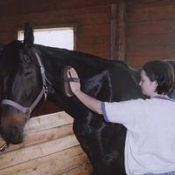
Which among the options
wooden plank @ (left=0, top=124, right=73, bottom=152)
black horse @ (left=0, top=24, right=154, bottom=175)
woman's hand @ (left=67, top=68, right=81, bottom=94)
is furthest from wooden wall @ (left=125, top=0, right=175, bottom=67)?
woman's hand @ (left=67, top=68, right=81, bottom=94)

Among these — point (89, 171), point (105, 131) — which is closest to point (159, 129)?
point (105, 131)

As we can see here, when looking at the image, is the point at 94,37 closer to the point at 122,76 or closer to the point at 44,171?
the point at 44,171

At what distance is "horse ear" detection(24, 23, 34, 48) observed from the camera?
1.43m

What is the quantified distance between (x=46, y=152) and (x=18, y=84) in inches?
48.9

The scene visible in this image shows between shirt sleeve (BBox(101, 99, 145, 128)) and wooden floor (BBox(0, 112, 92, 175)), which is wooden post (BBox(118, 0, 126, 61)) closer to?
wooden floor (BBox(0, 112, 92, 175))

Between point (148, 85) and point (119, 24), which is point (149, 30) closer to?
point (119, 24)

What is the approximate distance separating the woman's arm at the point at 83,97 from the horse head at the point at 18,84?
0.50ft

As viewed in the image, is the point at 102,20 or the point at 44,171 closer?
the point at 44,171

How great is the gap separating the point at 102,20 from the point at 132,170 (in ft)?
12.8

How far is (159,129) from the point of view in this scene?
1267 millimetres

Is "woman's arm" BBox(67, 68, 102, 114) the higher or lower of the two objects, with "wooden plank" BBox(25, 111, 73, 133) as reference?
higher

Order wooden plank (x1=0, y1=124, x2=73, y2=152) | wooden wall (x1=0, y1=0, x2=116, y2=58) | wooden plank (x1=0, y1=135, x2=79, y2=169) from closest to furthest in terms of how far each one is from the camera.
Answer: wooden plank (x1=0, y1=135, x2=79, y2=169) < wooden plank (x1=0, y1=124, x2=73, y2=152) < wooden wall (x1=0, y1=0, x2=116, y2=58)

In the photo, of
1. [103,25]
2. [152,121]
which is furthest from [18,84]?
[103,25]

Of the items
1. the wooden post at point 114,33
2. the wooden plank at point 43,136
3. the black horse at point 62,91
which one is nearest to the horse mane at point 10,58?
the black horse at point 62,91
